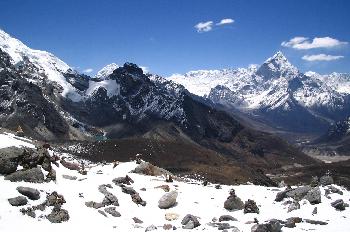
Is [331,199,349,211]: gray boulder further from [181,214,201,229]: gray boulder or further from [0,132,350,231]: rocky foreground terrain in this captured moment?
[181,214,201,229]: gray boulder

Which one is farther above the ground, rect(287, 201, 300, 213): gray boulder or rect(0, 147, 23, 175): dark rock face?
rect(0, 147, 23, 175): dark rock face

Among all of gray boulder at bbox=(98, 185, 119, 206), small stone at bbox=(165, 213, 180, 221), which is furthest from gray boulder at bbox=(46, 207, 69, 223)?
small stone at bbox=(165, 213, 180, 221)

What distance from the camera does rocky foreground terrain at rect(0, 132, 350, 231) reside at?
30.8m

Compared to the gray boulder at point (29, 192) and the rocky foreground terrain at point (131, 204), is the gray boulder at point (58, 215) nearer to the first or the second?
the rocky foreground terrain at point (131, 204)

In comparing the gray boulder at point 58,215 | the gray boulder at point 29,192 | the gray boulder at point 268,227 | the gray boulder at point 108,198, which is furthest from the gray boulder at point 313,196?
the gray boulder at point 29,192

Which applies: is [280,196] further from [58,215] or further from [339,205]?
[58,215]

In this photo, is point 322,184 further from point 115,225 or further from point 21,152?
A: point 21,152

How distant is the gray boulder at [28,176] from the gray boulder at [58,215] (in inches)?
147

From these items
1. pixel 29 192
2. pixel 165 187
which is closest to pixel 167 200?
pixel 165 187

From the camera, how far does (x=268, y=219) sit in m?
34.3

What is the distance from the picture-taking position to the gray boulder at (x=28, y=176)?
33281 mm

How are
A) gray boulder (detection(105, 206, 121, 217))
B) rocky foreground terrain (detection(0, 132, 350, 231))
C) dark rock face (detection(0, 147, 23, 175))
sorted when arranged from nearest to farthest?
rocky foreground terrain (detection(0, 132, 350, 231)) < dark rock face (detection(0, 147, 23, 175)) < gray boulder (detection(105, 206, 121, 217))

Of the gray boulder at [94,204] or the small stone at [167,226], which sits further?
the gray boulder at [94,204]

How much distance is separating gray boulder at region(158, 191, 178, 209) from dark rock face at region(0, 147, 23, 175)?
10.6 meters
